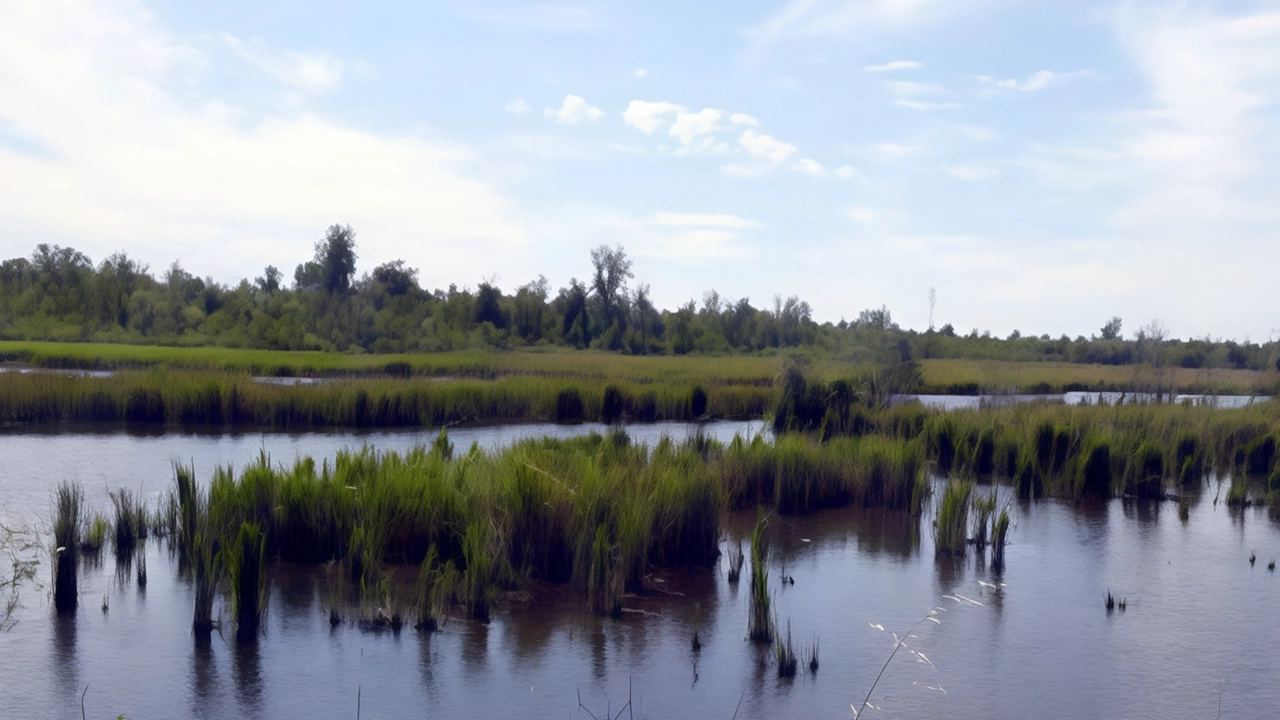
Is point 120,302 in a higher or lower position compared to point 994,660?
higher

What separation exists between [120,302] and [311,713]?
182ft

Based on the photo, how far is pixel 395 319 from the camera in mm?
50656

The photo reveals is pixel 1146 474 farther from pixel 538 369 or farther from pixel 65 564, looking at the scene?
pixel 538 369

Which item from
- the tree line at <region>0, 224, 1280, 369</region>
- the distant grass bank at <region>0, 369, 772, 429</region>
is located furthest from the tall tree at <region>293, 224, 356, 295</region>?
the distant grass bank at <region>0, 369, 772, 429</region>

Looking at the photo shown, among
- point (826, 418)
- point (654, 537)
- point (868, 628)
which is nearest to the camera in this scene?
point (868, 628)

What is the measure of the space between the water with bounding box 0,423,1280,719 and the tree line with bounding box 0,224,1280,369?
2782 cm

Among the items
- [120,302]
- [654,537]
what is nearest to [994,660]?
[654,537]

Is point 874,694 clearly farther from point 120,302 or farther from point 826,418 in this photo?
point 120,302

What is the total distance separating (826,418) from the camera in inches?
663

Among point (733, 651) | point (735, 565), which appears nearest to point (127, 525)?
point (735, 565)

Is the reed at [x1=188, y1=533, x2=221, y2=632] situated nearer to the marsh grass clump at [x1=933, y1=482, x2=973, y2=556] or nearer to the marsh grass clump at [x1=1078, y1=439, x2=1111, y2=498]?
the marsh grass clump at [x1=933, y1=482, x2=973, y2=556]

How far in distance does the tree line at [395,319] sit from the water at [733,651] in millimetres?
27816

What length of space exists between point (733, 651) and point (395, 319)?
46.5 meters

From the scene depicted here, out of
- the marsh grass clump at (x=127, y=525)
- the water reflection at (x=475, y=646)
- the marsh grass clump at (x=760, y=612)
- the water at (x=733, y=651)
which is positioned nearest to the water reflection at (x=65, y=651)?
the water at (x=733, y=651)
